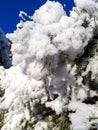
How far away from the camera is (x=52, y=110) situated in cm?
460

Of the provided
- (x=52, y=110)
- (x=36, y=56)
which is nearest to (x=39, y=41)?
(x=36, y=56)

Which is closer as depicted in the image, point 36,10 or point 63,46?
point 63,46

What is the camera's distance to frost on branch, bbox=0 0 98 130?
428 centimetres

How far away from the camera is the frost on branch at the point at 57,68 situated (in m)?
4.28

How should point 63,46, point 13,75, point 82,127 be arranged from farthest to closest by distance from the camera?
point 13,75 < point 63,46 < point 82,127

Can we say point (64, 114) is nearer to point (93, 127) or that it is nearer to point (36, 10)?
point (93, 127)

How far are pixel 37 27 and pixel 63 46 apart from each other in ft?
1.73

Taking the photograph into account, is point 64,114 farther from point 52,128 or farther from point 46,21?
point 46,21

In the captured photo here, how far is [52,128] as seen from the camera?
439cm

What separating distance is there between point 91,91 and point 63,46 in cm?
69

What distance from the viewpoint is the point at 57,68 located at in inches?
175

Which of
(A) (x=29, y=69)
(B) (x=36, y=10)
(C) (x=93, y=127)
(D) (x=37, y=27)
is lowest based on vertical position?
(C) (x=93, y=127)

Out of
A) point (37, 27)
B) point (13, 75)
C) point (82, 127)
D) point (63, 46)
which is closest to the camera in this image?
point (82, 127)

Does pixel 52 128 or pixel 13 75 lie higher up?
pixel 13 75
